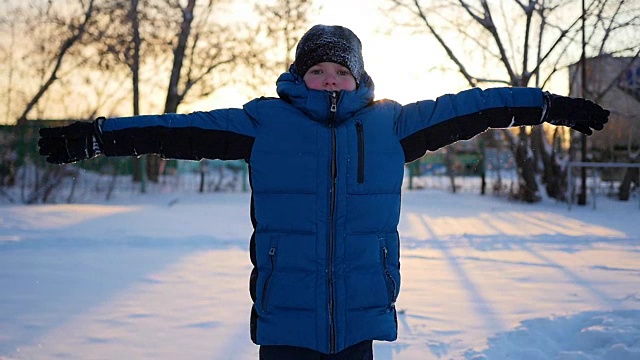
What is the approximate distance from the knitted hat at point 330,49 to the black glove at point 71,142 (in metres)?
0.69

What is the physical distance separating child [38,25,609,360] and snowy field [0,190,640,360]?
5.87 ft

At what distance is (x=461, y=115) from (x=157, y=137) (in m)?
0.99

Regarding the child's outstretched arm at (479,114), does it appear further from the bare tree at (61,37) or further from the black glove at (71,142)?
the bare tree at (61,37)

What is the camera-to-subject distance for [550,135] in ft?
54.0

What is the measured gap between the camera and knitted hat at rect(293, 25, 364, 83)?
206cm

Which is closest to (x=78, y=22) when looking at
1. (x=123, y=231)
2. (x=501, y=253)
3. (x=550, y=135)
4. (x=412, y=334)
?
(x=123, y=231)

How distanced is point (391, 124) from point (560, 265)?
5.19 meters

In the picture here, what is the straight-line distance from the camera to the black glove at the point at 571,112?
2.14 meters

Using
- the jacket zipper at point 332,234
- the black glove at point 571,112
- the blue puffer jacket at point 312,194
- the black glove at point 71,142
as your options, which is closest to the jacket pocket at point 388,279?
the blue puffer jacket at point 312,194

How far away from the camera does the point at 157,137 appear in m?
2.00

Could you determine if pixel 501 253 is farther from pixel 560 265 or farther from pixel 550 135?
pixel 550 135

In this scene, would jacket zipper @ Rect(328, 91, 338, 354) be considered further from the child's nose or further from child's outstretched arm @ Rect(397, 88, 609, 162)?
child's outstretched arm @ Rect(397, 88, 609, 162)

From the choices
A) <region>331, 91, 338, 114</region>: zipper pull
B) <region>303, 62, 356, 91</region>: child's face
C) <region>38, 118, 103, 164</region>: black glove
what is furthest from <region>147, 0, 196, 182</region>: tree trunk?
<region>331, 91, 338, 114</region>: zipper pull

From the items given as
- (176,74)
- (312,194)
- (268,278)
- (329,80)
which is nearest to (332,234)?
(312,194)
